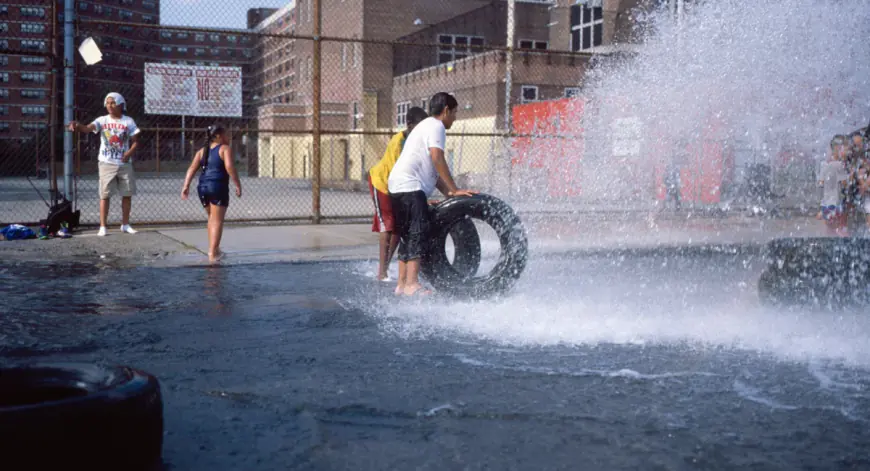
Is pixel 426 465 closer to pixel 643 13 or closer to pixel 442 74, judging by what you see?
pixel 643 13

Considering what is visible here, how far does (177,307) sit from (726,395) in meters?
4.07

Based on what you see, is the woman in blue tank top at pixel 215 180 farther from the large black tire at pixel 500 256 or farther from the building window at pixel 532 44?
the building window at pixel 532 44

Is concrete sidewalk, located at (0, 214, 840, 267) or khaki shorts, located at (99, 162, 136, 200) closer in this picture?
concrete sidewalk, located at (0, 214, 840, 267)

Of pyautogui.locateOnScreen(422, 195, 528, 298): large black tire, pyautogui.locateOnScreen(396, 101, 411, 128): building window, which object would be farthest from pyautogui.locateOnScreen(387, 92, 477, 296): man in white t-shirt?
pyautogui.locateOnScreen(396, 101, 411, 128): building window

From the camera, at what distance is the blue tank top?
912 cm

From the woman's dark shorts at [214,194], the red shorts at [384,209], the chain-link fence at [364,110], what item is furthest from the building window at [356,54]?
the red shorts at [384,209]

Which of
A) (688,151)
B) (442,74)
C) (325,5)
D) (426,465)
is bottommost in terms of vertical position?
(426,465)

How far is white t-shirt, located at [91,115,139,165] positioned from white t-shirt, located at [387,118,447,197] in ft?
17.5

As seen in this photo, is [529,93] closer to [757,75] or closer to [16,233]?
[757,75]

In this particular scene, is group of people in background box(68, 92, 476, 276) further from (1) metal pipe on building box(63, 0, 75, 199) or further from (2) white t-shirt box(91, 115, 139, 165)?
(1) metal pipe on building box(63, 0, 75, 199)

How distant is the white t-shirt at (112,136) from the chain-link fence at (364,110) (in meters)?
0.42

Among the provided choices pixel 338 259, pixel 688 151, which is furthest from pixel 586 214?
pixel 338 259

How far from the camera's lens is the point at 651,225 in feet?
49.9

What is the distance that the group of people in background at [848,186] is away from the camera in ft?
29.7
